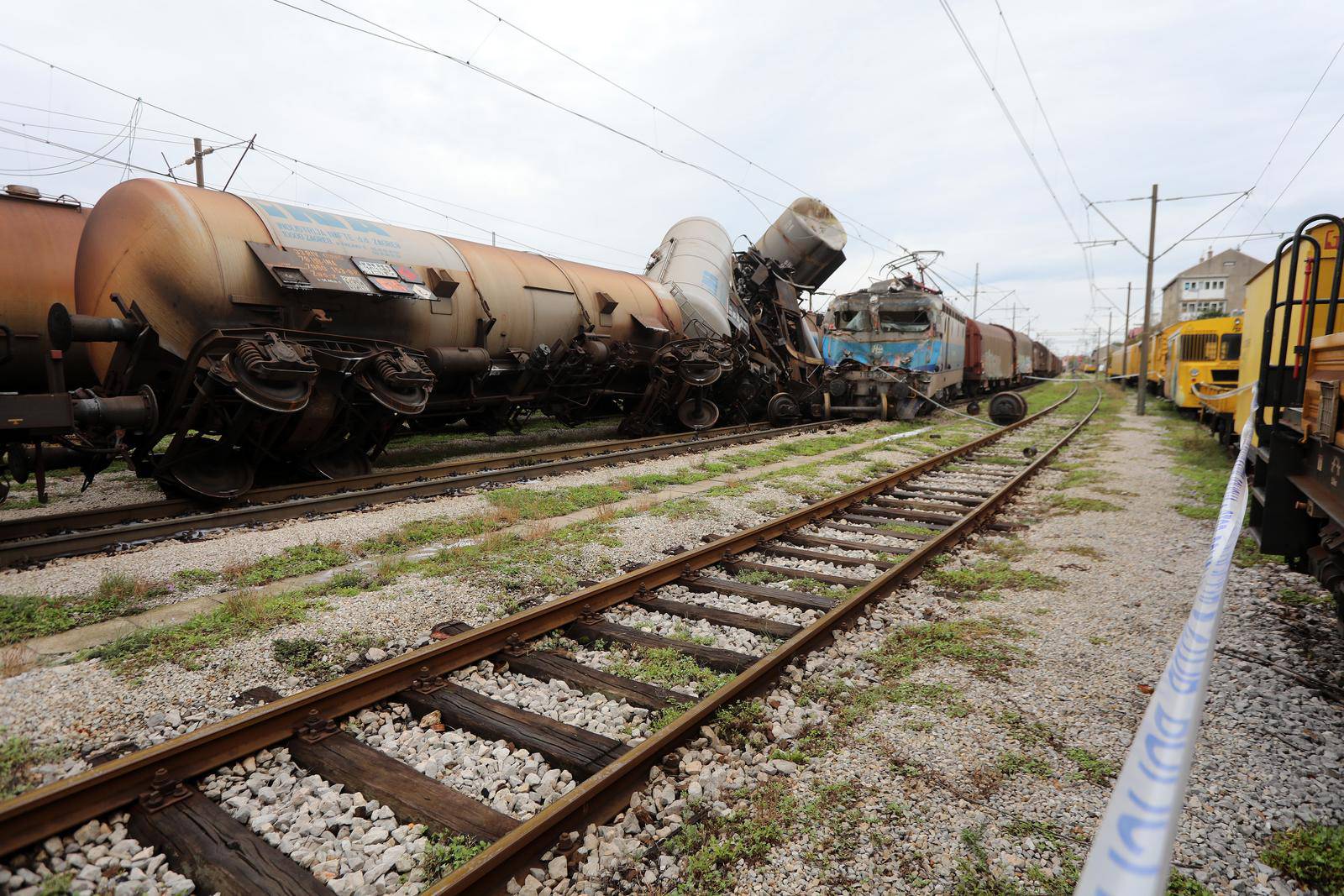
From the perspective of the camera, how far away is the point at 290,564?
535 centimetres

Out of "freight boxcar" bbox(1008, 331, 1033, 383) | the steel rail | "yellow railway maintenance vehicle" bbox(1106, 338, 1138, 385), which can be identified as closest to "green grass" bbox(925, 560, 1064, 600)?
the steel rail

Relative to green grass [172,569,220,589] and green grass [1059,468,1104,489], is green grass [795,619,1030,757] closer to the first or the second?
green grass [172,569,220,589]

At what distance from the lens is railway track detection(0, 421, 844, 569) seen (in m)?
5.68

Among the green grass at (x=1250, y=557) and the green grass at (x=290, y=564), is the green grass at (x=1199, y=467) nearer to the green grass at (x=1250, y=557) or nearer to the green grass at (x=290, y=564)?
the green grass at (x=1250, y=557)

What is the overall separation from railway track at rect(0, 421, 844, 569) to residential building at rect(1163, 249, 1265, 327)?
82.2 metres

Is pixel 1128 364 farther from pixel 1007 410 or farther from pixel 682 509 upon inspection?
pixel 682 509

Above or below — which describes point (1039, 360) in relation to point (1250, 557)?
above

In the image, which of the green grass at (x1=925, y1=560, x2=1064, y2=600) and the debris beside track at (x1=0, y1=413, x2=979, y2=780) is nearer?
the debris beside track at (x1=0, y1=413, x2=979, y2=780)

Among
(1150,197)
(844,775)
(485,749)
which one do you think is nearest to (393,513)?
(485,749)

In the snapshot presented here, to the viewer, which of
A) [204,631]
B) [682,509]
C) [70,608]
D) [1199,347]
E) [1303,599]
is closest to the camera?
[204,631]

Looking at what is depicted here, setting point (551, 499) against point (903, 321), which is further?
point (903, 321)

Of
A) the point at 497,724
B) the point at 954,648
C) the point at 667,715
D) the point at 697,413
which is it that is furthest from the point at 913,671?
the point at 697,413

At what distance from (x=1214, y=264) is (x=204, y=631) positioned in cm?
9829

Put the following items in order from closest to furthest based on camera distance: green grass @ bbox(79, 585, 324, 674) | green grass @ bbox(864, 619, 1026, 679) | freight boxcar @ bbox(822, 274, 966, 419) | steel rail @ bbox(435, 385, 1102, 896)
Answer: steel rail @ bbox(435, 385, 1102, 896) < green grass @ bbox(79, 585, 324, 674) < green grass @ bbox(864, 619, 1026, 679) < freight boxcar @ bbox(822, 274, 966, 419)
